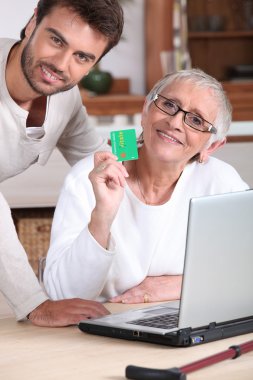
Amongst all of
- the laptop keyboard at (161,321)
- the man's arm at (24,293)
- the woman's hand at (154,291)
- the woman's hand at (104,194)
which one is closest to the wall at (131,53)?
the woman's hand at (154,291)

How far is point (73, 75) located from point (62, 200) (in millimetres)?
326

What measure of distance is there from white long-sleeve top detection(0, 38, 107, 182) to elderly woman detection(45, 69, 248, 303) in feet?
0.86

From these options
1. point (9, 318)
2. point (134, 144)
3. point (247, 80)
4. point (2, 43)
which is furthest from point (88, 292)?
point (247, 80)

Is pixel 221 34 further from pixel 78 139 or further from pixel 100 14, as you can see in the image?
pixel 100 14

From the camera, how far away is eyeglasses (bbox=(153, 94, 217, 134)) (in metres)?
2.26

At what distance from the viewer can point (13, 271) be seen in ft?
6.44

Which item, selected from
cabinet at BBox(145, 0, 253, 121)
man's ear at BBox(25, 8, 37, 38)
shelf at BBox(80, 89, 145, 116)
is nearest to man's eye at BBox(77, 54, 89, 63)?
man's ear at BBox(25, 8, 37, 38)

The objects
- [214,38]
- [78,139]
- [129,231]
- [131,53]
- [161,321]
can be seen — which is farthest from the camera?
[214,38]

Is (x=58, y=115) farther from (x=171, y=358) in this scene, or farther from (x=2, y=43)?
(x=171, y=358)

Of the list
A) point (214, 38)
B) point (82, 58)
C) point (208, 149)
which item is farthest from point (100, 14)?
point (214, 38)

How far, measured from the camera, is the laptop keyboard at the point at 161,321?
1.74 metres

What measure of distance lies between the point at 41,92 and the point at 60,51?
0.15 metres

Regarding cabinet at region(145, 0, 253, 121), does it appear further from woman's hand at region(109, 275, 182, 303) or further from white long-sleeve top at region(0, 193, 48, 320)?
white long-sleeve top at region(0, 193, 48, 320)

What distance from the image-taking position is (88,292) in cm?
212
